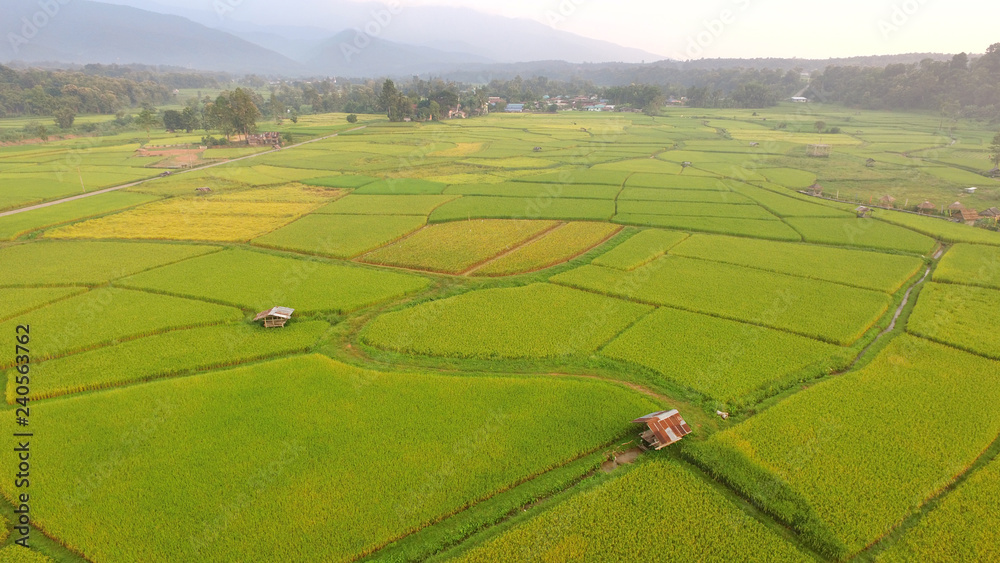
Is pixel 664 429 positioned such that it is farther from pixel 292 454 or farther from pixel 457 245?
pixel 457 245

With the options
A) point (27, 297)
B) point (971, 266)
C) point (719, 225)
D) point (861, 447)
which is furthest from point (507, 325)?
point (971, 266)

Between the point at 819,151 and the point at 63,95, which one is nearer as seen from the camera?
the point at 819,151

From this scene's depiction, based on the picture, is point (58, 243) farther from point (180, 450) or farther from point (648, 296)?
point (648, 296)

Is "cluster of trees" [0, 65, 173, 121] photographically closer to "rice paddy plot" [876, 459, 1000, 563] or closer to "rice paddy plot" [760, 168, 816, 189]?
"rice paddy plot" [760, 168, 816, 189]

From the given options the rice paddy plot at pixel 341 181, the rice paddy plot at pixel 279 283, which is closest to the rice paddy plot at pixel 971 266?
the rice paddy plot at pixel 279 283

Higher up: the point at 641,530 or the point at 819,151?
the point at 819,151

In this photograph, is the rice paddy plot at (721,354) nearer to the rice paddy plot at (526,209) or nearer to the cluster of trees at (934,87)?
the rice paddy plot at (526,209)
